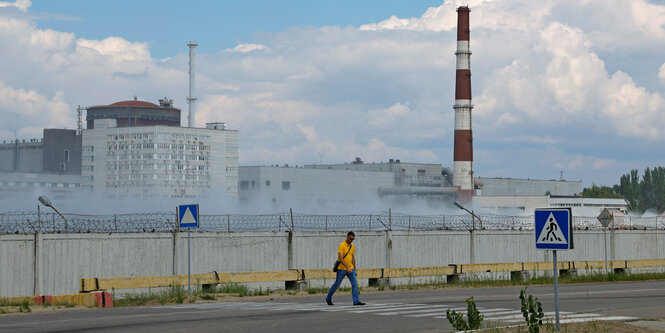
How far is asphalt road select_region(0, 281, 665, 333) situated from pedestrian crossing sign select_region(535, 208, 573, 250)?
2741mm

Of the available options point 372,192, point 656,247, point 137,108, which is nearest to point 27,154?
point 137,108

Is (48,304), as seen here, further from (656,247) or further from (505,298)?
(656,247)

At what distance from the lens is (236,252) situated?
1549 inches

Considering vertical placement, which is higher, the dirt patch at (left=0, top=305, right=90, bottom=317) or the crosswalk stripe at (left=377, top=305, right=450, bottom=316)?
the crosswalk stripe at (left=377, top=305, right=450, bottom=316)

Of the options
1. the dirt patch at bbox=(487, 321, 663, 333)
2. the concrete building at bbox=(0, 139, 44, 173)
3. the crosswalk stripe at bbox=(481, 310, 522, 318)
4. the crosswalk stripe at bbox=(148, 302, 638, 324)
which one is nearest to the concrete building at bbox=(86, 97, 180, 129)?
the concrete building at bbox=(0, 139, 44, 173)

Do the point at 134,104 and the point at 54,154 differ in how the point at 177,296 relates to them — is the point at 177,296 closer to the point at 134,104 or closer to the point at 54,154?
the point at 54,154

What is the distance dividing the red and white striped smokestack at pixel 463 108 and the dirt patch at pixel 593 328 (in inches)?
3200

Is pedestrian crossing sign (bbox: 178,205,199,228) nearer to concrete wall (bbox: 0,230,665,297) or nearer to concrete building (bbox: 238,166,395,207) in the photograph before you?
concrete wall (bbox: 0,230,665,297)

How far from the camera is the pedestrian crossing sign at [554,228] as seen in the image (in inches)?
577

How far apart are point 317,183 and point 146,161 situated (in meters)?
30.2

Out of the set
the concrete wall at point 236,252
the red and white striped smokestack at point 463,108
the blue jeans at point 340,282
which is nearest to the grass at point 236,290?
the blue jeans at point 340,282

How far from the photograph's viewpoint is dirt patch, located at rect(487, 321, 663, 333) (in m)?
15.5

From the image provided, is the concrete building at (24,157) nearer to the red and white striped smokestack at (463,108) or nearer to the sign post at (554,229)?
the red and white striped smokestack at (463,108)

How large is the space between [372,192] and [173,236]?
107969mm
